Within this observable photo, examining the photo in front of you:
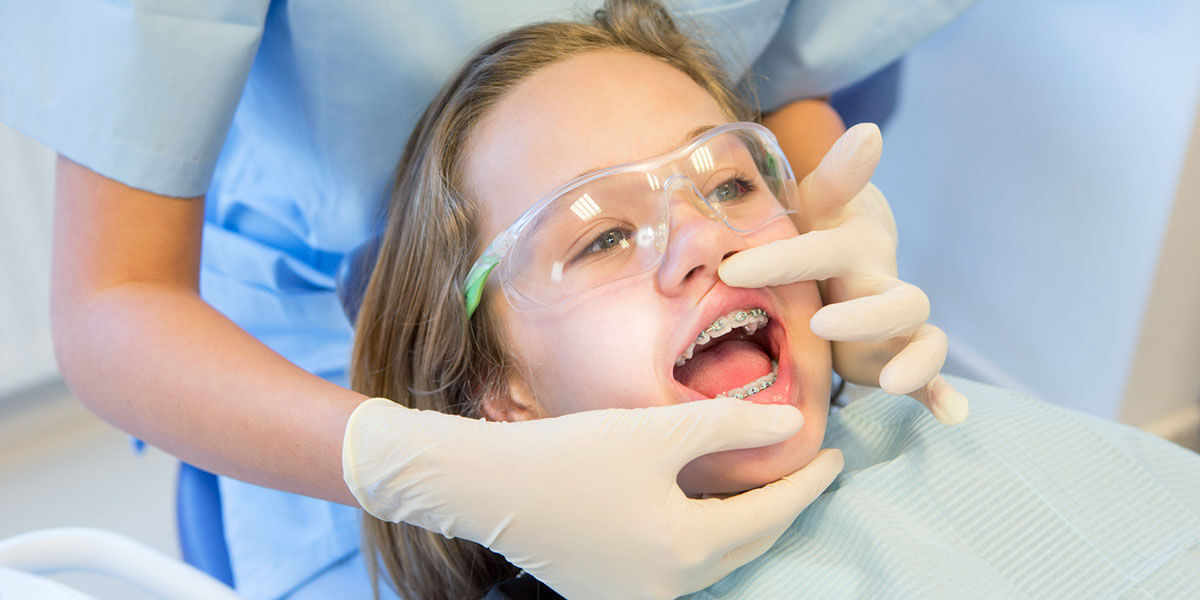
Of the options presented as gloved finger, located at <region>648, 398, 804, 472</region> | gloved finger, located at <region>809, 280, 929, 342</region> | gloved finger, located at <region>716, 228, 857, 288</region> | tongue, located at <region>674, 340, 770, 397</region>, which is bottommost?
tongue, located at <region>674, 340, 770, 397</region>

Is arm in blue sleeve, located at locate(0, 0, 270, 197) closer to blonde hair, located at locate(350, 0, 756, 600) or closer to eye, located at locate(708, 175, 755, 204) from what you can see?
blonde hair, located at locate(350, 0, 756, 600)

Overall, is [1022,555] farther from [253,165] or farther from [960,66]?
[960,66]

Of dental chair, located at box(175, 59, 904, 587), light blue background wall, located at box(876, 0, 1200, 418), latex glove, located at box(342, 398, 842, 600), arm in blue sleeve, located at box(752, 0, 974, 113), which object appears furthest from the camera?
light blue background wall, located at box(876, 0, 1200, 418)

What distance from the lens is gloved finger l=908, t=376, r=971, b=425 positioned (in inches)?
39.9

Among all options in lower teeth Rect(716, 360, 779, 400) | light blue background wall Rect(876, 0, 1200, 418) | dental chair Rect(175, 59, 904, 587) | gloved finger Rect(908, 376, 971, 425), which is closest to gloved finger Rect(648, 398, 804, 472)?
lower teeth Rect(716, 360, 779, 400)

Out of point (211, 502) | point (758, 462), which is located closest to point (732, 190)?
point (758, 462)

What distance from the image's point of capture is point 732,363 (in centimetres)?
109

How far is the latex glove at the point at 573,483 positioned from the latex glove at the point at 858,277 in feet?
0.44

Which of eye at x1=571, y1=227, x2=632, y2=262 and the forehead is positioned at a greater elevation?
the forehead

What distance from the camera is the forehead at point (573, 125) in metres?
1.04

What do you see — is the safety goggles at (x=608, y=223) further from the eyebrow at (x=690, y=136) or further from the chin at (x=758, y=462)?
the chin at (x=758, y=462)

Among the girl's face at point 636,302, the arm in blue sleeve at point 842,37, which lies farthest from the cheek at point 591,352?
the arm in blue sleeve at point 842,37

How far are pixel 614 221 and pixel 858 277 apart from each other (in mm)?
297

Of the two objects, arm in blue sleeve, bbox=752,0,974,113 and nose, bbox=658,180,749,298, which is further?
arm in blue sleeve, bbox=752,0,974,113
